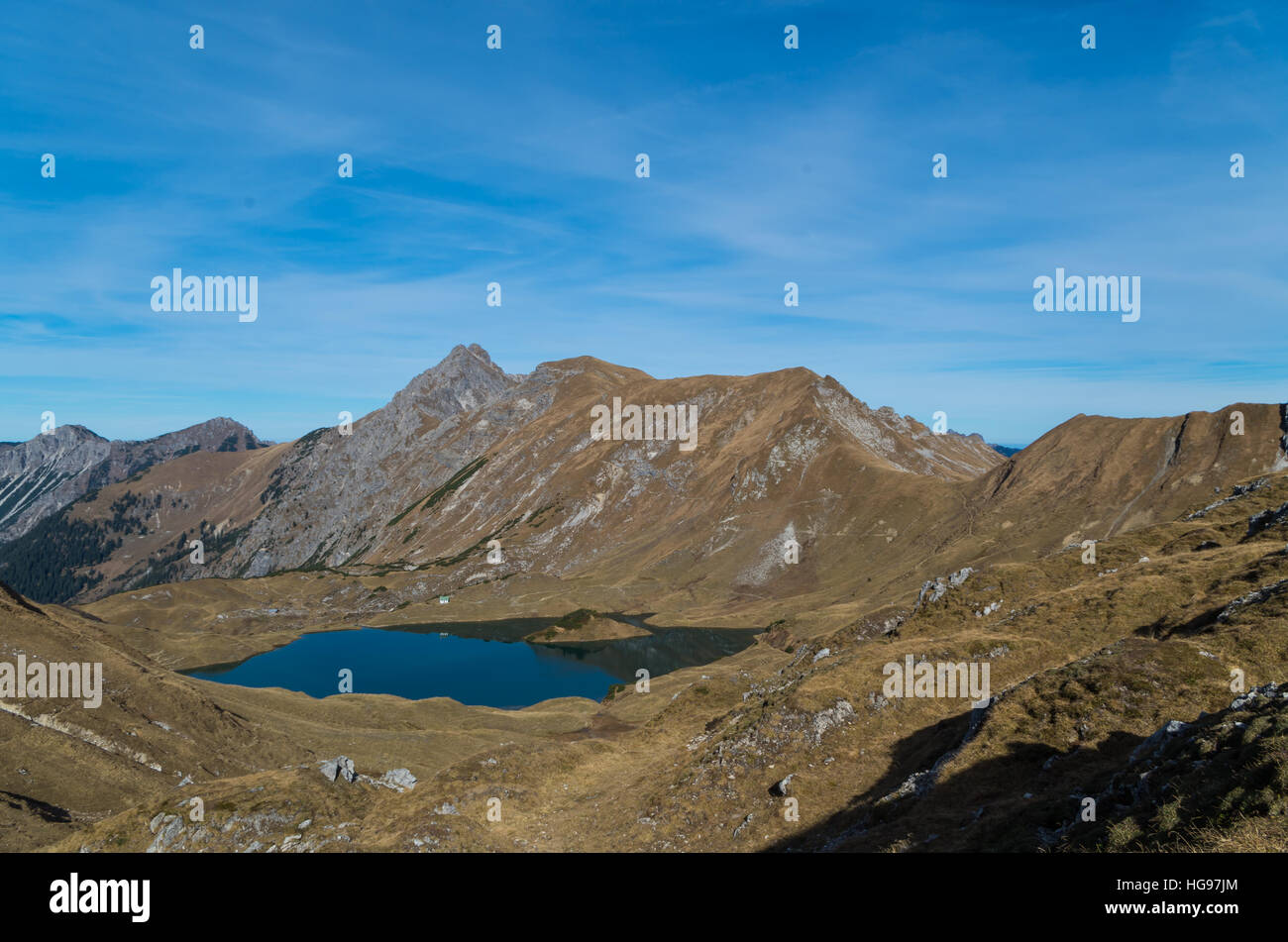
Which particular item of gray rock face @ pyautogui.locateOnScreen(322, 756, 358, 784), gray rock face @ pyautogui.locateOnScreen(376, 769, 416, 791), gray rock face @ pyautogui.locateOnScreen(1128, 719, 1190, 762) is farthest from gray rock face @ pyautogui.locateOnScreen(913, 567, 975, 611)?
gray rock face @ pyautogui.locateOnScreen(322, 756, 358, 784)

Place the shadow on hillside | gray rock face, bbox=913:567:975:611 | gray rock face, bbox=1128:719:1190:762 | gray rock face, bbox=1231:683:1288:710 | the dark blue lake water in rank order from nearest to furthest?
gray rock face, bbox=1231:683:1288:710
gray rock face, bbox=1128:719:1190:762
the shadow on hillside
gray rock face, bbox=913:567:975:611
the dark blue lake water

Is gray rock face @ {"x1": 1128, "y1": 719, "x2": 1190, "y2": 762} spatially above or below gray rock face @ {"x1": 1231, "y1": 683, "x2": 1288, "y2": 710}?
below

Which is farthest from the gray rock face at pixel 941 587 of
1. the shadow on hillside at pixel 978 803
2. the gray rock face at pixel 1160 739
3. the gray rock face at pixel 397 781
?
the gray rock face at pixel 397 781

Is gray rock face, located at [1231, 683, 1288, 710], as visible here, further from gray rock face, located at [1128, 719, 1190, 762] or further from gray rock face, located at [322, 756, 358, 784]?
gray rock face, located at [322, 756, 358, 784]

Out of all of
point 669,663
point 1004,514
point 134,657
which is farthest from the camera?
point 1004,514

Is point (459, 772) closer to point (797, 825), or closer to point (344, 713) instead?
point (797, 825)

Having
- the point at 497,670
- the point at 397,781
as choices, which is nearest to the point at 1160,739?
the point at 397,781

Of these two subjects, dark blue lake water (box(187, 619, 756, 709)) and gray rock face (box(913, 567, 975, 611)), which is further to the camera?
dark blue lake water (box(187, 619, 756, 709))
